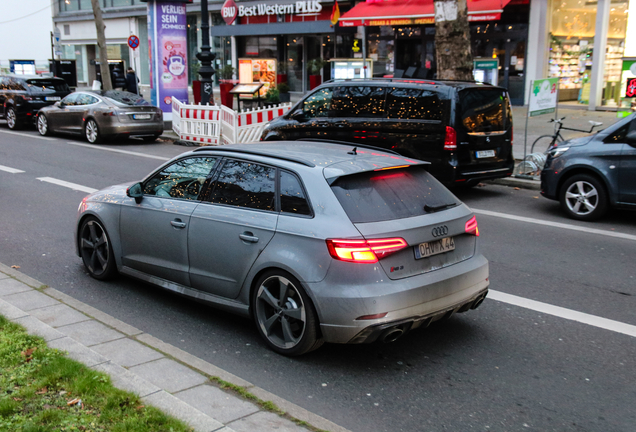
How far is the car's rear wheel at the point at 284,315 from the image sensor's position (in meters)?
4.57

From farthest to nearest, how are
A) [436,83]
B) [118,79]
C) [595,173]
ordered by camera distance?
[118,79] < [436,83] < [595,173]

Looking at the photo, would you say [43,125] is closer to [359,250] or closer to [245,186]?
[245,186]

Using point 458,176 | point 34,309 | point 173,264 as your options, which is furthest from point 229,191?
point 458,176

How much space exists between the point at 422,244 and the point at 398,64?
25.8 metres

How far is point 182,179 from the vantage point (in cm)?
579

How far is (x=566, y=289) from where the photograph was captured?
6.30m

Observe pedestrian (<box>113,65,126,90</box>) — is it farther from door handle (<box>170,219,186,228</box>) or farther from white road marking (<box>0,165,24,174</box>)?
door handle (<box>170,219,186,228</box>)

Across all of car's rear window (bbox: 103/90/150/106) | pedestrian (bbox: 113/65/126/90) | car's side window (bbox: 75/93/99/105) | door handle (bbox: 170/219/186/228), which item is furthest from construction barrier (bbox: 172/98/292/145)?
pedestrian (bbox: 113/65/126/90)

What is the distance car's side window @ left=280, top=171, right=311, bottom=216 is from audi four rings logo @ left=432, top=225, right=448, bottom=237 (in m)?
0.93

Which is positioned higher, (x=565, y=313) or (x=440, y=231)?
(x=440, y=231)

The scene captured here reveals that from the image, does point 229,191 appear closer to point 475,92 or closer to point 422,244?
point 422,244

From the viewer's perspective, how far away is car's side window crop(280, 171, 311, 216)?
473 cm

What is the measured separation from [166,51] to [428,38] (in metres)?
12.0

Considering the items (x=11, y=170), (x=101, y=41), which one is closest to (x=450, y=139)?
(x=11, y=170)
